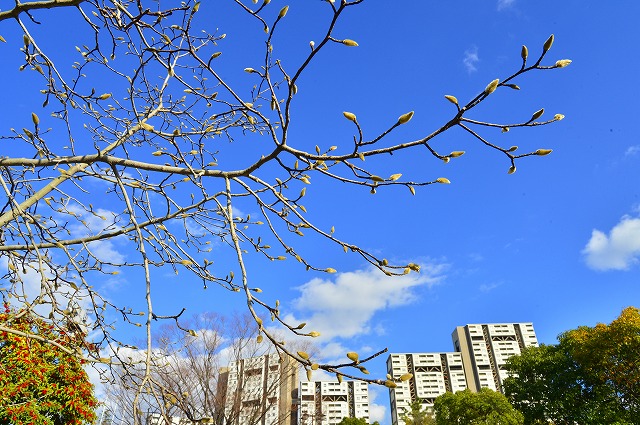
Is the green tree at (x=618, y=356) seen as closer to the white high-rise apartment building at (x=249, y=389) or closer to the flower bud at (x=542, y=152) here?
the white high-rise apartment building at (x=249, y=389)

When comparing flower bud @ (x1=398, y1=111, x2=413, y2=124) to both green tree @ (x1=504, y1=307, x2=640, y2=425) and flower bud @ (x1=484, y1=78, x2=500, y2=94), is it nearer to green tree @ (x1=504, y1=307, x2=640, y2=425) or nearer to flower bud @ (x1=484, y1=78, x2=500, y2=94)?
flower bud @ (x1=484, y1=78, x2=500, y2=94)

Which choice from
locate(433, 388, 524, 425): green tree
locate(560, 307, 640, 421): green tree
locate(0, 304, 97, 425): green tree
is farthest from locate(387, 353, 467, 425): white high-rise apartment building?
locate(0, 304, 97, 425): green tree

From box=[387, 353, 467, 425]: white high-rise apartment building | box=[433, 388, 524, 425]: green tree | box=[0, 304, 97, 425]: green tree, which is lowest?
box=[0, 304, 97, 425]: green tree

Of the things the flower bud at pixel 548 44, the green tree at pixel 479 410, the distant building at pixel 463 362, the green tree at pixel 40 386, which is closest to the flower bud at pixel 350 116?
the flower bud at pixel 548 44

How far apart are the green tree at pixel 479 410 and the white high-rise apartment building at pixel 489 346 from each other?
22923 millimetres

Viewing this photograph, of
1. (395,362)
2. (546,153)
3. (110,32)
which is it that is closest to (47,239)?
(110,32)

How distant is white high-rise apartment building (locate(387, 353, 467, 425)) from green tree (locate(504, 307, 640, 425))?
24863 mm

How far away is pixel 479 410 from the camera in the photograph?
15.5 m

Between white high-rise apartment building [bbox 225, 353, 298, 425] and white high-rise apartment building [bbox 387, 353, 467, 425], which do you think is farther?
white high-rise apartment building [bbox 387, 353, 467, 425]

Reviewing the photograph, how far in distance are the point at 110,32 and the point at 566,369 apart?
56.0 feet

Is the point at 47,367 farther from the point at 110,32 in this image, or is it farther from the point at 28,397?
the point at 110,32

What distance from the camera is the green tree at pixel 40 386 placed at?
3.81 meters

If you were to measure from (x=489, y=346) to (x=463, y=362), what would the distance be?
2973 mm

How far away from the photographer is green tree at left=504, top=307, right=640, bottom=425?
11180mm
